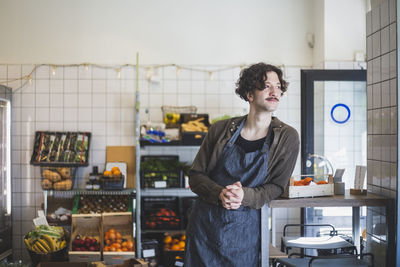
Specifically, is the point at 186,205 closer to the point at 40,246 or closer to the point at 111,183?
the point at 111,183

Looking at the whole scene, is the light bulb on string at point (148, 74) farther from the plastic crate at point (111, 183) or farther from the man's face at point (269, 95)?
the man's face at point (269, 95)

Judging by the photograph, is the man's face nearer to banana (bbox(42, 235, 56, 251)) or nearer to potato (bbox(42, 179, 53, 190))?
banana (bbox(42, 235, 56, 251))

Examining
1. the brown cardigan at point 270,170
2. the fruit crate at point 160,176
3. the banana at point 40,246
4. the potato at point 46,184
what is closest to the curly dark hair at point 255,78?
the brown cardigan at point 270,170

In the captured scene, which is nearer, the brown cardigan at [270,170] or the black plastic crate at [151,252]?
the brown cardigan at [270,170]

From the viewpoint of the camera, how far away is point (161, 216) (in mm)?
4379

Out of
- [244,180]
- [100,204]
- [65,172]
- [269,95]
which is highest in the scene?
[269,95]

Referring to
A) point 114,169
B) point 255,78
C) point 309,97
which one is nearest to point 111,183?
Answer: point 114,169

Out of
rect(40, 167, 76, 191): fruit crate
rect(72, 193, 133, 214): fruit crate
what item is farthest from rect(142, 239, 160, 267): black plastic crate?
rect(40, 167, 76, 191): fruit crate

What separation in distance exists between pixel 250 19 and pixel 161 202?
2272mm

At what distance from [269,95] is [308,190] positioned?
56 cm

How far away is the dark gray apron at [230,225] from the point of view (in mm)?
2072

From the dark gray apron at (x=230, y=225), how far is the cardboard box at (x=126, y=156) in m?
2.64

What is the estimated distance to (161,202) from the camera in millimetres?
4660

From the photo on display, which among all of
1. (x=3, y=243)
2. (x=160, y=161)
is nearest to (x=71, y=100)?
(x=160, y=161)
